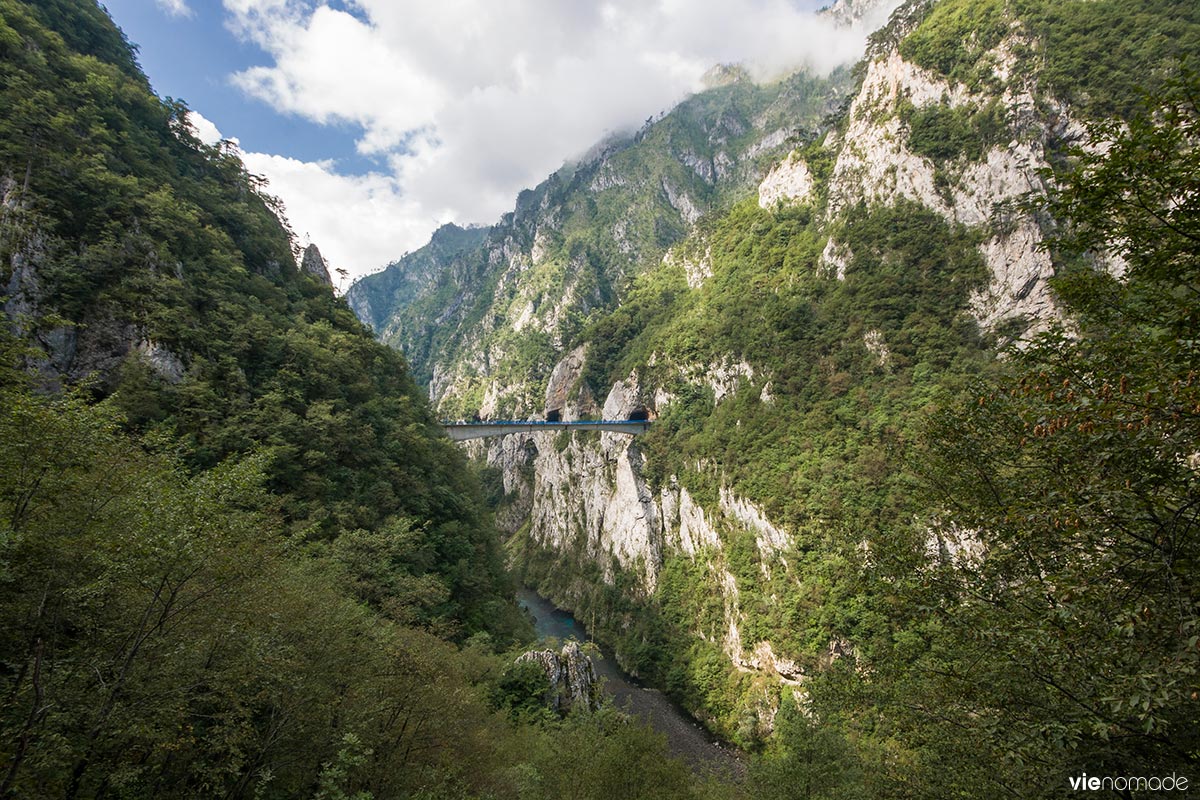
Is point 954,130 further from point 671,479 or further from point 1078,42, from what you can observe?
point 671,479

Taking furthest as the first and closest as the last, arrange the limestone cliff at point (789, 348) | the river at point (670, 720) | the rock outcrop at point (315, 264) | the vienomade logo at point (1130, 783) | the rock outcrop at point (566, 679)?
the rock outcrop at point (315, 264)
the limestone cliff at point (789, 348)
the river at point (670, 720)
the rock outcrop at point (566, 679)
the vienomade logo at point (1130, 783)

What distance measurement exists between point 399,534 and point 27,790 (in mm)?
15558

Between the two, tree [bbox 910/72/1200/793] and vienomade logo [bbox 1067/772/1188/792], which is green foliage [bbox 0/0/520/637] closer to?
tree [bbox 910/72/1200/793]

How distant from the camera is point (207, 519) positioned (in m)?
7.70

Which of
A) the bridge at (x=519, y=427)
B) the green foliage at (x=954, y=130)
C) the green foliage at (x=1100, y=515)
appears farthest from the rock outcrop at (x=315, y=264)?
the green foliage at (x=954, y=130)

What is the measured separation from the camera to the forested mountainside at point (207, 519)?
21.9ft

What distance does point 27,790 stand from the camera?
534cm

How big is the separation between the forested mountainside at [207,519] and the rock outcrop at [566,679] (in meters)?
1.20

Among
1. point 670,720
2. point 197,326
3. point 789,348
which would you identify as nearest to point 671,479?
point 789,348

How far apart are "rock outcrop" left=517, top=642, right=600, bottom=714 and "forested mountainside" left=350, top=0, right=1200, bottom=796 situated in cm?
949

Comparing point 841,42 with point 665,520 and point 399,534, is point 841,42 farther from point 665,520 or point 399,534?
point 399,534

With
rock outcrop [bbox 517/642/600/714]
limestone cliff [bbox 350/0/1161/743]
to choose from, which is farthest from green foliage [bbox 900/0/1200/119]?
rock outcrop [bbox 517/642/600/714]

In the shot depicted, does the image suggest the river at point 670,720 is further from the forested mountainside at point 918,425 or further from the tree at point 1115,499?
the tree at point 1115,499

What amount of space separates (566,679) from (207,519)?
19.6 meters
